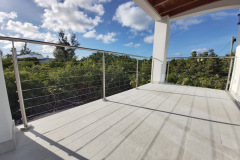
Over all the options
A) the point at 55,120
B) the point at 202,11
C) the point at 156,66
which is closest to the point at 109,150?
the point at 55,120

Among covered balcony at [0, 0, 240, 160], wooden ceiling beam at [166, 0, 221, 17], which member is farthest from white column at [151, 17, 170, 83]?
covered balcony at [0, 0, 240, 160]

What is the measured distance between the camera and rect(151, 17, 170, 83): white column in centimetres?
328

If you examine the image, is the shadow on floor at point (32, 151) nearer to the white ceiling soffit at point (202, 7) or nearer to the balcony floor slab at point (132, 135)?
the balcony floor slab at point (132, 135)

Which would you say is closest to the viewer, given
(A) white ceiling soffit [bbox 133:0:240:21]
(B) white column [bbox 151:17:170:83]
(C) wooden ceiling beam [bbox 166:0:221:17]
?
(A) white ceiling soffit [bbox 133:0:240:21]

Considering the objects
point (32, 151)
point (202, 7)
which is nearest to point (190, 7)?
point (202, 7)

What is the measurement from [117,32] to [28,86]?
10.9m

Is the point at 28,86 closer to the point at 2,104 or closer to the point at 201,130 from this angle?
the point at 2,104

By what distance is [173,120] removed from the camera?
1270mm

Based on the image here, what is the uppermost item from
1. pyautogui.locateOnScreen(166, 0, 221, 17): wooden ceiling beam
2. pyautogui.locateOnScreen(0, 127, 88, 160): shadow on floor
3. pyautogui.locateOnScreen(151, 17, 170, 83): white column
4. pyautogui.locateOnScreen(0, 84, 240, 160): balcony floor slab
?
pyautogui.locateOnScreen(166, 0, 221, 17): wooden ceiling beam

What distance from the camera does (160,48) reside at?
3398mm

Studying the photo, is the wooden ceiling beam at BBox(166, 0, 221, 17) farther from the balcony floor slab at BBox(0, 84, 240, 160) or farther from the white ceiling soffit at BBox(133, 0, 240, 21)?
the balcony floor slab at BBox(0, 84, 240, 160)

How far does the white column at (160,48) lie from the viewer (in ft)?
10.7

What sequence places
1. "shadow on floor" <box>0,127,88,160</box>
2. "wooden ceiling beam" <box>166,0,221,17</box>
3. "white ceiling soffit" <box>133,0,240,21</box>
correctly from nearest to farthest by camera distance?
"shadow on floor" <box>0,127,88,160</box> < "white ceiling soffit" <box>133,0,240,21</box> < "wooden ceiling beam" <box>166,0,221,17</box>

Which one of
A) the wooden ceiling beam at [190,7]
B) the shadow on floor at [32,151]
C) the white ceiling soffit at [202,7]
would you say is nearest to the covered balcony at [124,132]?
the shadow on floor at [32,151]
